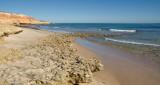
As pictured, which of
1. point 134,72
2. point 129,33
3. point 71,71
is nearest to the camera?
point 71,71

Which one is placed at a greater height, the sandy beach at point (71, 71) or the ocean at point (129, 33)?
the sandy beach at point (71, 71)

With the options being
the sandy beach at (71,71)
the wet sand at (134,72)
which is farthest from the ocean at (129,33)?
the sandy beach at (71,71)

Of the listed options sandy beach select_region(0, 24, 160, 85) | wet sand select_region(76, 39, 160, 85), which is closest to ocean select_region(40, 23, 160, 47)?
wet sand select_region(76, 39, 160, 85)

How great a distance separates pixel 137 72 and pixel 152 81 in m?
1.37

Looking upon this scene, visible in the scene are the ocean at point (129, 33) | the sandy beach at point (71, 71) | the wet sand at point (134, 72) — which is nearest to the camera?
the sandy beach at point (71, 71)

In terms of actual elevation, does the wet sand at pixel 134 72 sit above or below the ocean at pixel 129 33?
above

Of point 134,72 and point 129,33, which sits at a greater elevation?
point 134,72

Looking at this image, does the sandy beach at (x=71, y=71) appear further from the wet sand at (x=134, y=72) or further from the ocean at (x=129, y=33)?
the ocean at (x=129, y=33)

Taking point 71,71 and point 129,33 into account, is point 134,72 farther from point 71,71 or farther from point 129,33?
point 129,33

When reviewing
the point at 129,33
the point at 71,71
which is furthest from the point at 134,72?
the point at 129,33

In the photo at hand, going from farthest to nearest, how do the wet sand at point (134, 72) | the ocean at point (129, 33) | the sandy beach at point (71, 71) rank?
the ocean at point (129, 33), the wet sand at point (134, 72), the sandy beach at point (71, 71)

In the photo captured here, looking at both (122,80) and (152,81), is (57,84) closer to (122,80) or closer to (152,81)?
(122,80)

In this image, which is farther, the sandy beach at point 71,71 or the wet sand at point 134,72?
the wet sand at point 134,72

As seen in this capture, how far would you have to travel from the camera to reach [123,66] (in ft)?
35.4
